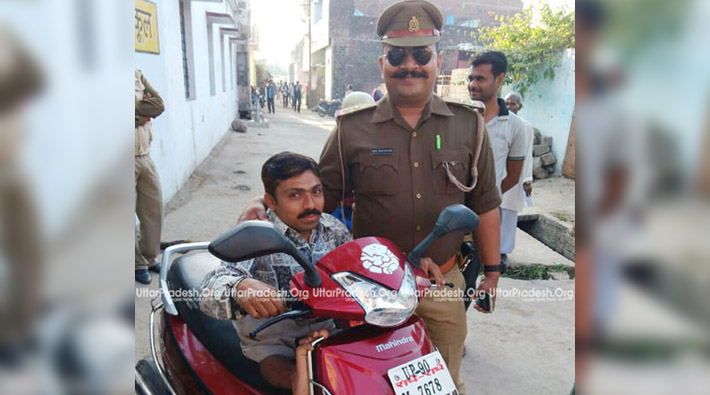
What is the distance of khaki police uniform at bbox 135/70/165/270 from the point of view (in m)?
3.44

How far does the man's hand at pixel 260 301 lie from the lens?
117 cm

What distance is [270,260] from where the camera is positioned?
1491mm

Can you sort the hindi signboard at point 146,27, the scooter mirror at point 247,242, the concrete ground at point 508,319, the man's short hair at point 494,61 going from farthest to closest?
1. the hindi signboard at point 146,27
2. the man's short hair at point 494,61
3. the concrete ground at point 508,319
4. the scooter mirror at point 247,242

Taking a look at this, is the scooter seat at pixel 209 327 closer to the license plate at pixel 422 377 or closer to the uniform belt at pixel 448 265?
the license plate at pixel 422 377

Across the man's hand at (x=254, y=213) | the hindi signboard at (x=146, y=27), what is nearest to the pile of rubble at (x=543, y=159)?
the hindi signboard at (x=146, y=27)

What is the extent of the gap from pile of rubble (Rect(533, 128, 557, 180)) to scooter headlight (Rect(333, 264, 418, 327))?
25.0 ft

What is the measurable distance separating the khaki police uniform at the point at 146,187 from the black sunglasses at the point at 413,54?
244 centimetres

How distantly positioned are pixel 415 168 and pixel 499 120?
1.72 metres

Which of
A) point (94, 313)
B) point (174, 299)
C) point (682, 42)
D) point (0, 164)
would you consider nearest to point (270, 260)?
point (174, 299)

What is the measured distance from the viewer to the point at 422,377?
1154 millimetres

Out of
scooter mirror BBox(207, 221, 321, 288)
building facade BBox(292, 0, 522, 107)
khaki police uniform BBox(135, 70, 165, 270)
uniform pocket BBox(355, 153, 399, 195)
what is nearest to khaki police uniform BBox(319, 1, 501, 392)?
uniform pocket BBox(355, 153, 399, 195)

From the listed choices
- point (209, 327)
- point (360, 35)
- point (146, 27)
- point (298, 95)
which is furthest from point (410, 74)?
point (298, 95)

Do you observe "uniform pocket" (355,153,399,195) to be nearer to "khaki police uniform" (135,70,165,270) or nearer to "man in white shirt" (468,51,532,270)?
"man in white shirt" (468,51,532,270)

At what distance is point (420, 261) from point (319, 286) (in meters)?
0.36
